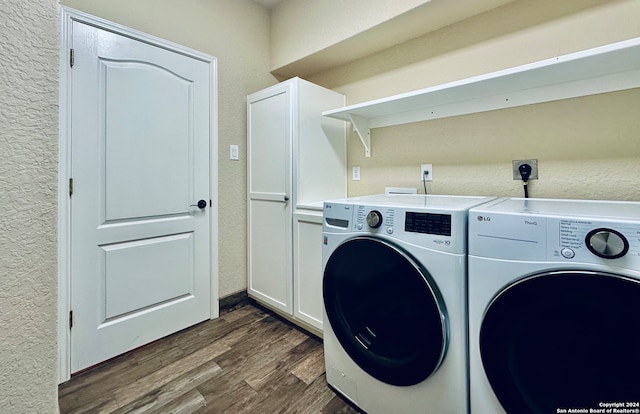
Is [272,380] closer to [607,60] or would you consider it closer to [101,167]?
[101,167]

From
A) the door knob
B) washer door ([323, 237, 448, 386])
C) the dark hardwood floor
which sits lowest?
the dark hardwood floor

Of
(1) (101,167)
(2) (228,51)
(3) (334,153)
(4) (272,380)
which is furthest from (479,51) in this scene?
(1) (101,167)

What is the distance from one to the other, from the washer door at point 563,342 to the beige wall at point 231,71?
1.88m

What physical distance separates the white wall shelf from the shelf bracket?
0.06m

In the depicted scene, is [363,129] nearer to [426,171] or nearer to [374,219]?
[426,171]

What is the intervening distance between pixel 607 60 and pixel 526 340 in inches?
44.0

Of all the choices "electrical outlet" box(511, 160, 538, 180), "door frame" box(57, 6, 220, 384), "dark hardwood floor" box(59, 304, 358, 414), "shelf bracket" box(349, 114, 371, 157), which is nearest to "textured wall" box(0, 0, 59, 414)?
"dark hardwood floor" box(59, 304, 358, 414)

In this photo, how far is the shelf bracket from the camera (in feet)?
6.32

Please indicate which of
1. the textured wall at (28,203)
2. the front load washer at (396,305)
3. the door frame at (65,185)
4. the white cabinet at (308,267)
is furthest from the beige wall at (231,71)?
the textured wall at (28,203)

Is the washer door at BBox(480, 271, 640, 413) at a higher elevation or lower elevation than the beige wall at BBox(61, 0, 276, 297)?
lower

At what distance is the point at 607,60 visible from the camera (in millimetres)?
1070

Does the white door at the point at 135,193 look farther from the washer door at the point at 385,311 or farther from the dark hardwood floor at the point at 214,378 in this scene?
the washer door at the point at 385,311

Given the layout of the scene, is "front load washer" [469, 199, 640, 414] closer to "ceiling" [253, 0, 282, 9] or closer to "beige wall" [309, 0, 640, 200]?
"beige wall" [309, 0, 640, 200]

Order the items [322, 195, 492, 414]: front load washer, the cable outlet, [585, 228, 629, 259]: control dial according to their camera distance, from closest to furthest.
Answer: [585, 228, 629, 259]: control dial < [322, 195, 492, 414]: front load washer < the cable outlet
